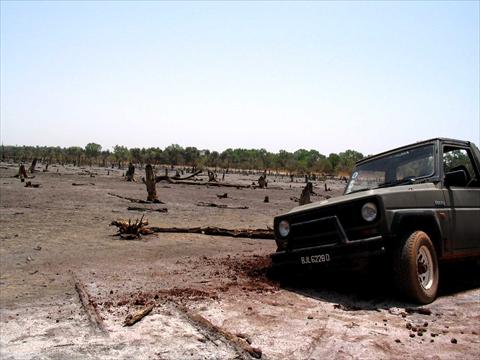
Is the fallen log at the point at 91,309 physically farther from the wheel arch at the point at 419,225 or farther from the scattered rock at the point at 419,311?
the wheel arch at the point at 419,225

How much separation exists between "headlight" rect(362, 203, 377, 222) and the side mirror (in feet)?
4.65

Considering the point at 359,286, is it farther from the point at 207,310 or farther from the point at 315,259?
the point at 207,310

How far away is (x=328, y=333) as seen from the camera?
13.9ft

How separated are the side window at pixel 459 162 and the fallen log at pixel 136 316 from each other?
4.44 meters

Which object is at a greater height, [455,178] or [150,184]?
[455,178]

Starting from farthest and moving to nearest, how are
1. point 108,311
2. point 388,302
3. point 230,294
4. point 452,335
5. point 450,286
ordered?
1. point 450,286
2. point 230,294
3. point 388,302
4. point 108,311
5. point 452,335

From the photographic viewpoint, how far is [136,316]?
14.9 ft

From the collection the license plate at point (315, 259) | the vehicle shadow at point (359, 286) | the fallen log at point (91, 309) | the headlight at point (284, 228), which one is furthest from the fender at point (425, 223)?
the fallen log at point (91, 309)

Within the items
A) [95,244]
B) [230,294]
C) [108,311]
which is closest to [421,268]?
[230,294]

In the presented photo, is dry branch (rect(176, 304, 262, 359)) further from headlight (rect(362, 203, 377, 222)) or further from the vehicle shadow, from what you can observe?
headlight (rect(362, 203, 377, 222))

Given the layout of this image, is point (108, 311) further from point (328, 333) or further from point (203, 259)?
point (203, 259)

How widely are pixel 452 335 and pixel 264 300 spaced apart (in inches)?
81.5

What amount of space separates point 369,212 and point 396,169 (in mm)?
1581

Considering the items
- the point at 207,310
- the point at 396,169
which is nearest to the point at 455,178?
the point at 396,169
